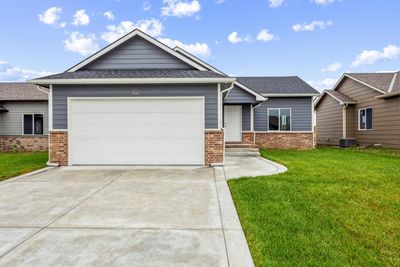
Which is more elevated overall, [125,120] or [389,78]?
[389,78]

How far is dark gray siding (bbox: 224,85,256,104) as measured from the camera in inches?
570

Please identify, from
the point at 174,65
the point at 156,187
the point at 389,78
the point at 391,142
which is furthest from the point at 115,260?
the point at 389,78

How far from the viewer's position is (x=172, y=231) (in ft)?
12.0

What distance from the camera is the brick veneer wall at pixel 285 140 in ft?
55.5

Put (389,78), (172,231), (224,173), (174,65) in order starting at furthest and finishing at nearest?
(389,78) < (174,65) < (224,173) < (172,231)

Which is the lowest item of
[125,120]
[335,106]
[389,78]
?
[125,120]

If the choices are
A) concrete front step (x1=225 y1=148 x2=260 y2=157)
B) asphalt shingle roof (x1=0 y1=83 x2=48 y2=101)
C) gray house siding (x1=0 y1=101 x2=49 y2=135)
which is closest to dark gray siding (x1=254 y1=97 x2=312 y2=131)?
concrete front step (x1=225 y1=148 x2=260 y2=157)

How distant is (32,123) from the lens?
16.5m

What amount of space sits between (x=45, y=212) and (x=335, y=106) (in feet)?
66.3

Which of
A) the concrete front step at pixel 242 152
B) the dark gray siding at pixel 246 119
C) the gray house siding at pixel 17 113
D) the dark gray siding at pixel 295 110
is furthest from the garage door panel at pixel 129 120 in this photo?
the dark gray siding at pixel 295 110

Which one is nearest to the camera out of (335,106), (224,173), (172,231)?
(172,231)

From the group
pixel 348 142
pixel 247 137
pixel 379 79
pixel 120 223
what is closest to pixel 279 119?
pixel 247 137

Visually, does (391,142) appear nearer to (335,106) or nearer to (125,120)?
(335,106)

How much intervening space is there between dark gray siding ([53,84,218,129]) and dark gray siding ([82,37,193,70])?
2009 mm
